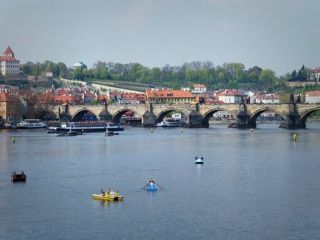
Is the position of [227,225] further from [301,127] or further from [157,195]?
[301,127]

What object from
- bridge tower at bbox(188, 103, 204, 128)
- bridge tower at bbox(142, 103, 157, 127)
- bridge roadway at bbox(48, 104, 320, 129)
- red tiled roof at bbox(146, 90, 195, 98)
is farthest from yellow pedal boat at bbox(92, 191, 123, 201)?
red tiled roof at bbox(146, 90, 195, 98)

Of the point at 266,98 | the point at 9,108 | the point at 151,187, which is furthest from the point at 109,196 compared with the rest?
the point at 266,98

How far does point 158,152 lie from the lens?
5531 cm

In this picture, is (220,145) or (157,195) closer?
(157,195)

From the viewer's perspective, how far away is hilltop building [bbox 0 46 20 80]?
144m

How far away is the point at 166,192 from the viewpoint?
36.0 m

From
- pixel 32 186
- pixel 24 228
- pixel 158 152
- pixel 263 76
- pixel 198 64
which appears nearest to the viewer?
pixel 24 228

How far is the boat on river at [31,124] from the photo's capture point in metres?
91.4

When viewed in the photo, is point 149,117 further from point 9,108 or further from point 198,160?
point 198,160

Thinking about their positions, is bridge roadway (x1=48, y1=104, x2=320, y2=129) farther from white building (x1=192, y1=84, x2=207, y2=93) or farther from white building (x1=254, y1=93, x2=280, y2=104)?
white building (x1=192, y1=84, x2=207, y2=93)

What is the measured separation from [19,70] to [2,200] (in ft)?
388

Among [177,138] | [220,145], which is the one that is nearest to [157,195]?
[220,145]

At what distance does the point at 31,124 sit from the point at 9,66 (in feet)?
185

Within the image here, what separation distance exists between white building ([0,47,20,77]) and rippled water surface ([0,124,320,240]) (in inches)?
3426
